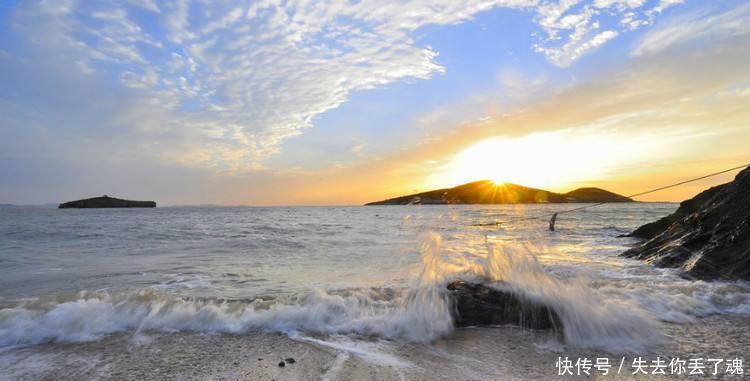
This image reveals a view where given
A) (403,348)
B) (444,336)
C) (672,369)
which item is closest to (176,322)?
(403,348)

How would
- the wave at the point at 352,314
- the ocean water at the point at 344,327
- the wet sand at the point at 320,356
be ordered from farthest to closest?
the wave at the point at 352,314, the ocean water at the point at 344,327, the wet sand at the point at 320,356

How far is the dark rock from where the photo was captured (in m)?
5.46

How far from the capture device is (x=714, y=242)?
9195 mm

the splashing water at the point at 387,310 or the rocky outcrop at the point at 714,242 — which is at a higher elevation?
the rocky outcrop at the point at 714,242

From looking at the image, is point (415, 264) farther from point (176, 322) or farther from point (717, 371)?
point (717, 371)

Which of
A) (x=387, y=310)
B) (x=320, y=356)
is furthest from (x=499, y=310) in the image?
(x=320, y=356)

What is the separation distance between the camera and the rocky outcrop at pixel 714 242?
8.09m

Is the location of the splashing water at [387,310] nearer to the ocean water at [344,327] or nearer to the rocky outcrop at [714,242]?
the ocean water at [344,327]

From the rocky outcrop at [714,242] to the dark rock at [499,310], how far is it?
5.23 metres

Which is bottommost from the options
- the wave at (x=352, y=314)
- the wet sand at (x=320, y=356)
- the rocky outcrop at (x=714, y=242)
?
the wet sand at (x=320, y=356)

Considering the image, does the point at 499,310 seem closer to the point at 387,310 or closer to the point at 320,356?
the point at 387,310

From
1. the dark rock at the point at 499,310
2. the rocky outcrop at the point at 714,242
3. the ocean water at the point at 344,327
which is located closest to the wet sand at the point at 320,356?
the ocean water at the point at 344,327

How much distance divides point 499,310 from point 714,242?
7.47 meters

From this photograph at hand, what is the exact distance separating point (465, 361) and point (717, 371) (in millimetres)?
2599
